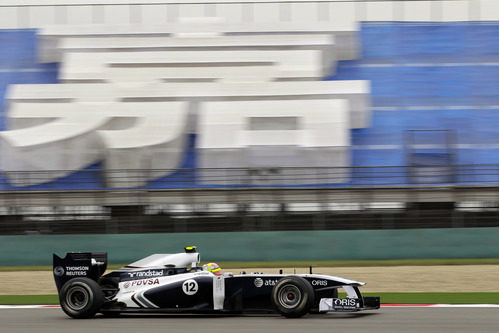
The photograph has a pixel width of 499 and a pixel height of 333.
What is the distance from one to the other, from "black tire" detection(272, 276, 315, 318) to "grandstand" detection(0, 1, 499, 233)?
1061 cm

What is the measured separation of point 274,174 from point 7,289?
8634 millimetres

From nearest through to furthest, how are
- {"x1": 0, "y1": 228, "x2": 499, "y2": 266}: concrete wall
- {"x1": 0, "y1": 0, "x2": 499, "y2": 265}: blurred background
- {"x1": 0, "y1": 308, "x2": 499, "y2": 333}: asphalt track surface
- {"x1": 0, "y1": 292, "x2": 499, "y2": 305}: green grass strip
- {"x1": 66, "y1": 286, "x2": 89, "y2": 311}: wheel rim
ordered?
{"x1": 0, "y1": 308, "x2": 499, "y2": 333}: asphalt track surface, {"x1": 66, "y1": 286, "x2": 89, "y2": 311}: wheel rim, {"x1": 0, "y1": 292, "x2": 499, "y2": 305}: green grass strip, {"x1": 0, "y1": 228, "x2": 499, "y2": 266}: concrete wall, {"x1": 0, "y1": 0, "x2": 499, "y2": 265}: blurred background

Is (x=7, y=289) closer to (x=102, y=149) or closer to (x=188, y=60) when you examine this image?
(x=102, y=149)

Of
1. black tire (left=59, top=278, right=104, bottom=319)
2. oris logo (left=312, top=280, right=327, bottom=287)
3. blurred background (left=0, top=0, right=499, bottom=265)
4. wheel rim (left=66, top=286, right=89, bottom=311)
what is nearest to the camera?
oris logo (left=312, top=280, right=327, bottom=287)

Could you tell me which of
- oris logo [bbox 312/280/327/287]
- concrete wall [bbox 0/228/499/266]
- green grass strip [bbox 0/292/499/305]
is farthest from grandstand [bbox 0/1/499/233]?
oris logo [bbox 312/280/327/287]

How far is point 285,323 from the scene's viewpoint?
8461mm

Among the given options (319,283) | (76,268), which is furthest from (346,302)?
(76,268)

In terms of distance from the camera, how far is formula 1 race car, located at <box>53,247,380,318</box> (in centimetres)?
889

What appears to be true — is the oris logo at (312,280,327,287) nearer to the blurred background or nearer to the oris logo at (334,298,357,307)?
the oris logo at (334,298,357,307)

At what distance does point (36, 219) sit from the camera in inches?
796

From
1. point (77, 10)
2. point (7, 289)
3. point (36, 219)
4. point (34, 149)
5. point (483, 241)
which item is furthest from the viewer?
point (77, 10)

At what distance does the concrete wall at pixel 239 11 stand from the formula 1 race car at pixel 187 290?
724 inches

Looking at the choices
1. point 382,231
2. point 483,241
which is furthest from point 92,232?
point 483,241

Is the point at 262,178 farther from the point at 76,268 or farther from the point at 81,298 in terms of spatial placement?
the point at 81,298
